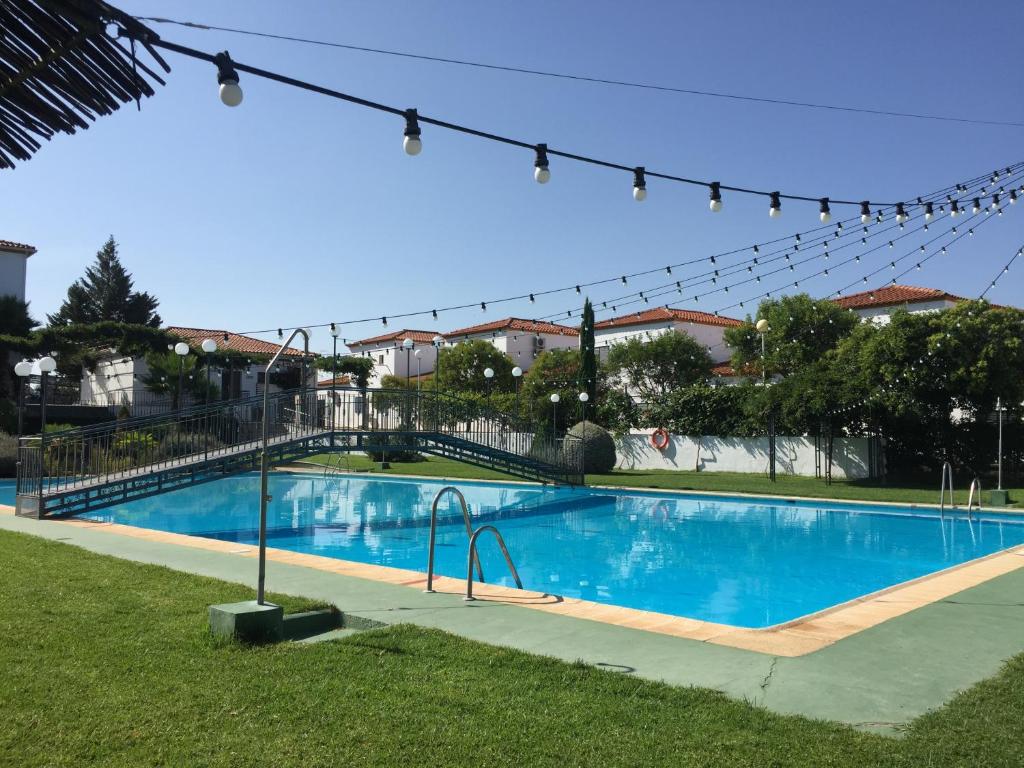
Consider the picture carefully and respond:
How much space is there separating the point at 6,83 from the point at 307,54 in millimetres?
4850

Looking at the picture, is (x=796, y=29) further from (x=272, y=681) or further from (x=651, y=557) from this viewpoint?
(x=272, y=681)

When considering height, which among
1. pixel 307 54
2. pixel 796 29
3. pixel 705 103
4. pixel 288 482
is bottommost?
pixel 288 482

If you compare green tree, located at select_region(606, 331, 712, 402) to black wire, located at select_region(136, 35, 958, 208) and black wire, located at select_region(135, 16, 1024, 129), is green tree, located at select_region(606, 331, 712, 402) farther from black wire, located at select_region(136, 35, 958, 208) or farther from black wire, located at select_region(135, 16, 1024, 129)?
black wire, located at select_region(136, 35, 958, 208)

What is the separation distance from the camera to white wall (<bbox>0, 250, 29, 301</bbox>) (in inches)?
1423

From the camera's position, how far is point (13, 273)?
36.5m

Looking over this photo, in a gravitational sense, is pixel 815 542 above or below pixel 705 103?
below

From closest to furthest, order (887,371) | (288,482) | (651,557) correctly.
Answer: (651,557), (887,371), (288,482)

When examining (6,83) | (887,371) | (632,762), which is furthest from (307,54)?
(887,371)

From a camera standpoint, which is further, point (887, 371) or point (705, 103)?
point (887, 371)

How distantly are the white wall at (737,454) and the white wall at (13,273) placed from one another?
2758 cm

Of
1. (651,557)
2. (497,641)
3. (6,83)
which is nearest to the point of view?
(6,83)

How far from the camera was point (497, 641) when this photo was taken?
18.9 feet

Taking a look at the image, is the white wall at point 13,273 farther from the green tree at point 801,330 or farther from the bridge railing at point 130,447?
the green tree at point 801,330

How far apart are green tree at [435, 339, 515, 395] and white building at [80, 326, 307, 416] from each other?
8494mm
